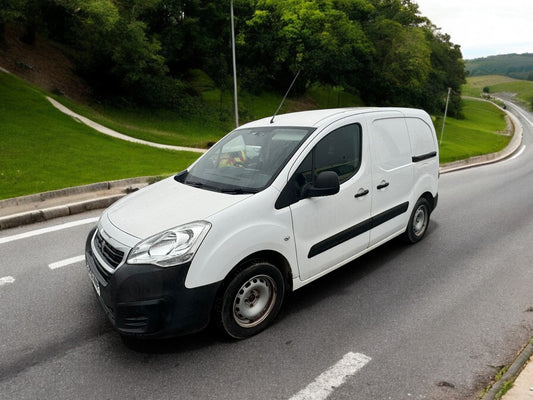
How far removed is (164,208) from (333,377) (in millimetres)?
1978

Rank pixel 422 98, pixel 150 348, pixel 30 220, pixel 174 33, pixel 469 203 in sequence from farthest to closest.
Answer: pixel 422 98, pixel 174 33, pixel 469 203, pixel 30 220, pixel 150 348

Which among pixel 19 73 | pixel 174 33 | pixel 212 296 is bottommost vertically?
pixel 212 296

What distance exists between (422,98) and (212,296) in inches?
2087

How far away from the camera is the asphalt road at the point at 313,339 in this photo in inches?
113

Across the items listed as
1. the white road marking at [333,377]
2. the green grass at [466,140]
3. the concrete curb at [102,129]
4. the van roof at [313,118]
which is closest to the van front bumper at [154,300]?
the white road marking at [333,377]

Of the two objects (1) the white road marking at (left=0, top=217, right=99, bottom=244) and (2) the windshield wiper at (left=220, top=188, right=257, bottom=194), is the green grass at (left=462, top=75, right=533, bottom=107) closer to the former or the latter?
(1) the white road marking at (left=0, top=217, right=99, bottom=244)

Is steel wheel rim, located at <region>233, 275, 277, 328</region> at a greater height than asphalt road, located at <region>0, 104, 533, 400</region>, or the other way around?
steel wheel rim, located at <region>233, 275, 277, 328</region>

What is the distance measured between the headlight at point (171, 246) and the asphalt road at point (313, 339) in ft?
2.87

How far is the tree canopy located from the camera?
79.2ft

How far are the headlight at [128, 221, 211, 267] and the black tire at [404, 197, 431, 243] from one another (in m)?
3.48

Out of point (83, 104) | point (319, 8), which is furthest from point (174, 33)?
point (319, 8)

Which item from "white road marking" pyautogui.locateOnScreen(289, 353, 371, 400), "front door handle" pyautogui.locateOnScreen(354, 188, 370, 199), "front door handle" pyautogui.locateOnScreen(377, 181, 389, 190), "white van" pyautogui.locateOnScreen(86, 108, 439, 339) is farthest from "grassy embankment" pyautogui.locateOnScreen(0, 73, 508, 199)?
"white road marking" pyautogui.locateOnScreen(289, 353, 371, 400)

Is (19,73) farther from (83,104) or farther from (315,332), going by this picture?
(315,332)

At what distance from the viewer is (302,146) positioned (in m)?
3.75
